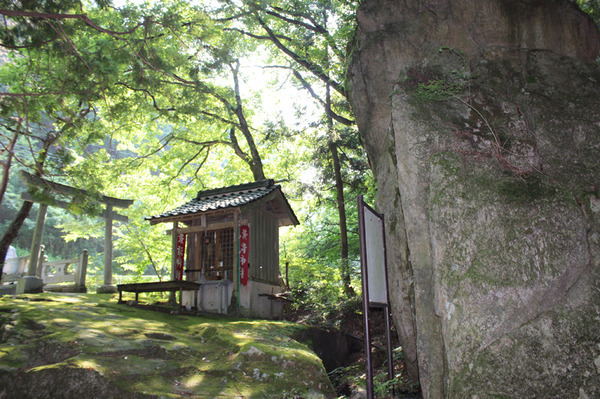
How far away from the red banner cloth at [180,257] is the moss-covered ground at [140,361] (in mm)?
4940

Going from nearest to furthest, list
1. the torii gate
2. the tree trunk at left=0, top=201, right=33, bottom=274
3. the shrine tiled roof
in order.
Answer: the torii gate
the shrine tiled roof
the tree trunk at left=0, top=201, right=33, bottom=274

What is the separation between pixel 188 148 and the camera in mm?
20312

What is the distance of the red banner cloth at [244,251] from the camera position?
38.5ft

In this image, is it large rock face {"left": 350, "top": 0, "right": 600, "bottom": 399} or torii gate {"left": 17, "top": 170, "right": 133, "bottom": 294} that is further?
torii gate {"left": 17, "top": 170, "right": 133, "bottom": 294}

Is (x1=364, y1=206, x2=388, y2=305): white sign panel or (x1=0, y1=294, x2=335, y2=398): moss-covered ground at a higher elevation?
(x1=364, y1=206, x2=388, y2=305): white sign panel

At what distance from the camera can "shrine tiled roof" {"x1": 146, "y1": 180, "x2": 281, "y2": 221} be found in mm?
12086

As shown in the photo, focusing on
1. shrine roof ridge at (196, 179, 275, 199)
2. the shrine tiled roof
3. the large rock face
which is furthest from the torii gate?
the large rock face

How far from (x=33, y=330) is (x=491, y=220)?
289 inches

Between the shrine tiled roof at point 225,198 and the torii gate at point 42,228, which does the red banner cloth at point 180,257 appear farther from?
the torii gate at point 42,228

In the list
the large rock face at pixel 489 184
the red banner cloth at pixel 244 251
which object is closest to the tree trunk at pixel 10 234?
the red banner cloth at pixel 244 251

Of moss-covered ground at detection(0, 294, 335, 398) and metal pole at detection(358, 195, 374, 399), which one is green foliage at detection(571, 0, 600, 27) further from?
moss-covered ground at detection(0, 294, 335, 398)

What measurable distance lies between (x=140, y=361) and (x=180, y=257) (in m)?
7.62

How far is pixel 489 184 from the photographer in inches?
192

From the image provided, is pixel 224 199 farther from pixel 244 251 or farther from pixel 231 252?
pixel 244 251
